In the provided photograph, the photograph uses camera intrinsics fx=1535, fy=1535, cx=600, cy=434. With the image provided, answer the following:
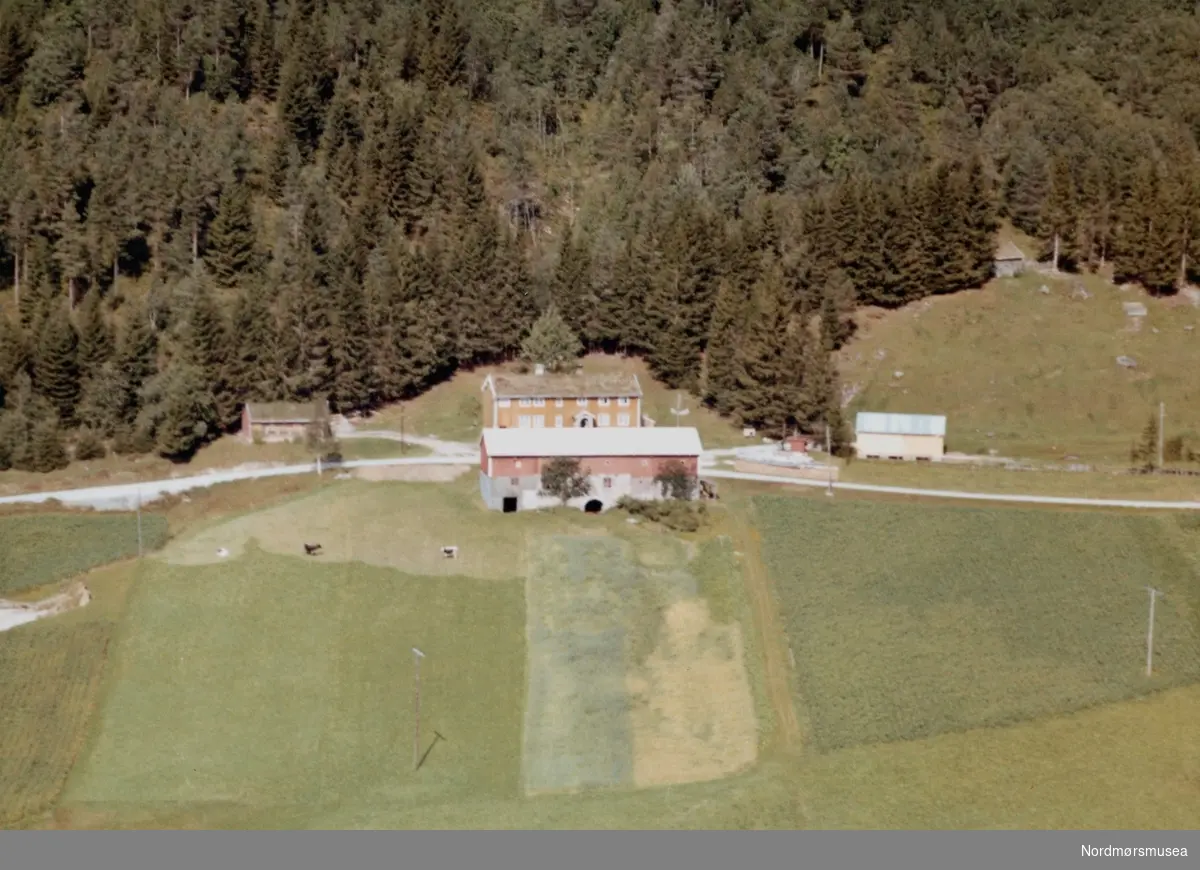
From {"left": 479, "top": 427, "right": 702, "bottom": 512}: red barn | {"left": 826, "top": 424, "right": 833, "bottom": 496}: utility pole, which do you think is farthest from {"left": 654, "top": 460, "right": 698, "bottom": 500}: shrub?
{"left": 826, "top": 424, "right": 833, "bottom": 496}: utility pole

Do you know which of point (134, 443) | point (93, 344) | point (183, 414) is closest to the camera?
point (183, 414)

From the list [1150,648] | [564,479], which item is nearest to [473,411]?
[564,479]

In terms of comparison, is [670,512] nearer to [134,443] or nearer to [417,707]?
[417,707]

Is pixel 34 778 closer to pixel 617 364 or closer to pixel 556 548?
pixel 556 548

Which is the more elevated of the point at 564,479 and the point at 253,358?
the point at 253,358

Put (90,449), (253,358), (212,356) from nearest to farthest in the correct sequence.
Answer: (90,449), (212,356), (253,358)

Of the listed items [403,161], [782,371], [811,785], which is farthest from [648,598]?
[403,161]
